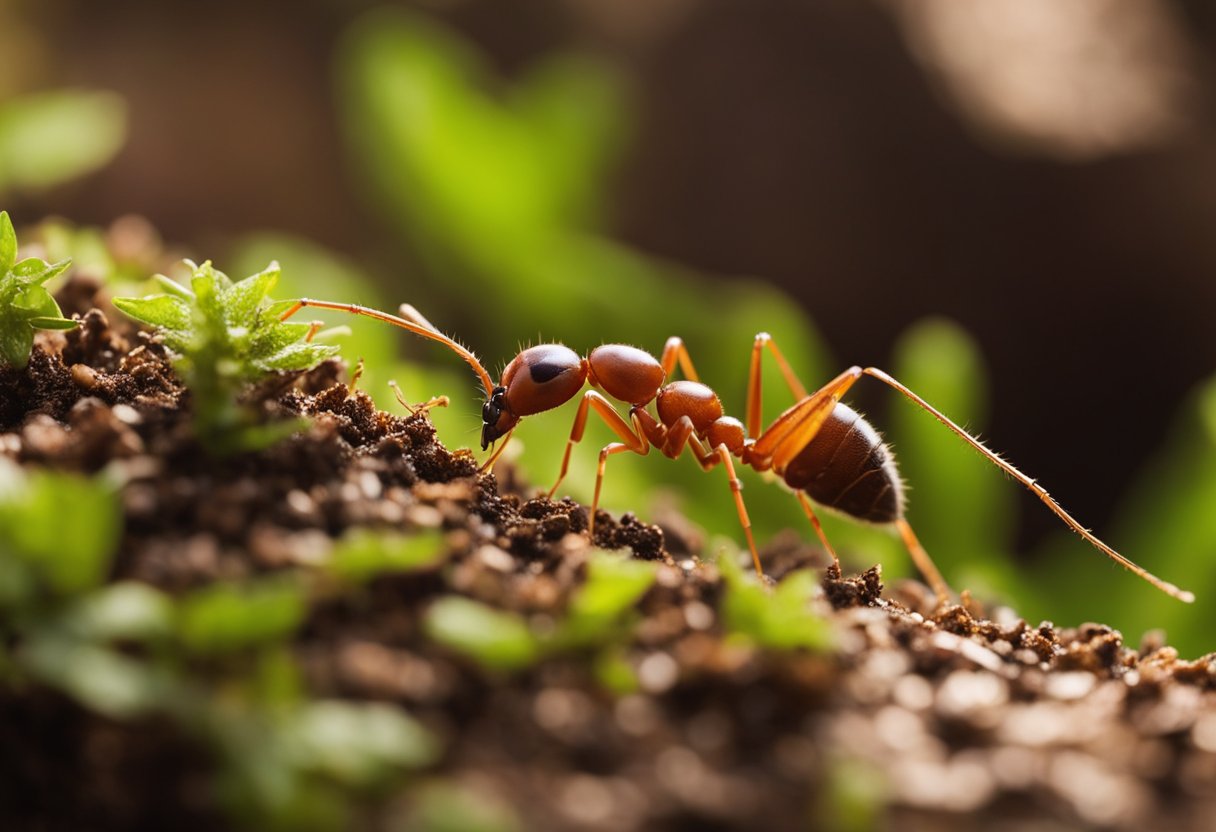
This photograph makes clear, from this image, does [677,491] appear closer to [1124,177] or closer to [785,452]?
[785,452]

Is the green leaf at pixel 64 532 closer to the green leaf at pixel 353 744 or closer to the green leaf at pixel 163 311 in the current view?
the green leaf at pixel 353 744

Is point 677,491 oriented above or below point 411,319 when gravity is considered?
below

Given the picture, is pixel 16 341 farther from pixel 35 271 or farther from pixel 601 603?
pixel 601 603

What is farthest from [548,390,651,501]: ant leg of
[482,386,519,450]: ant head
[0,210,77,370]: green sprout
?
[0,210,77,370]: green sprout

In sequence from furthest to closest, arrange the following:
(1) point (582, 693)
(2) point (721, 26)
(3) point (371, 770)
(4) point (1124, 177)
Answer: (2) point (721, 26), (4) point (1124, 177), (1) point (582, 693), (3) point (371, 770)

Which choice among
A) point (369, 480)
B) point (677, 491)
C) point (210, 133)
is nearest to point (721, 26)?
point (210, 133)

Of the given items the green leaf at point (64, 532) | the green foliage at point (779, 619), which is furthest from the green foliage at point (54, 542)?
the green foliage at point (779, 619)

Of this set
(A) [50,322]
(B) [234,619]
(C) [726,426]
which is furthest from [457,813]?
(C) [726,426]
